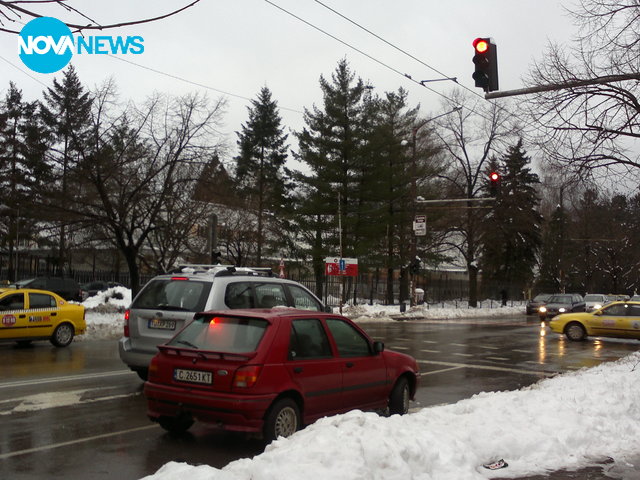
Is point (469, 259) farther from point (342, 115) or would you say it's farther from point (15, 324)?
point (15, 324)

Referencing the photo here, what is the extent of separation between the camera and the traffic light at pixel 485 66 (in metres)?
11.0

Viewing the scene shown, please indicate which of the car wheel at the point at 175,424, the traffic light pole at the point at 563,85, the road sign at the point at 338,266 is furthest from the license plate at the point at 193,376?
the road sign at the point at 338,266

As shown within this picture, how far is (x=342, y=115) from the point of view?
44.3 m

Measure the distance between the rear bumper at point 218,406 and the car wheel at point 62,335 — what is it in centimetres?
1065

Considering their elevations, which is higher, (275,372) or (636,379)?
(275,372)

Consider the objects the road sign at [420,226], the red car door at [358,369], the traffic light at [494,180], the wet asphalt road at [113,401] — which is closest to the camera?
the wet asphalt road at [113,401]

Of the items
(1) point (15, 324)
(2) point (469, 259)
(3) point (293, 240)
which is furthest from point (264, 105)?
(1) point (15, 324)

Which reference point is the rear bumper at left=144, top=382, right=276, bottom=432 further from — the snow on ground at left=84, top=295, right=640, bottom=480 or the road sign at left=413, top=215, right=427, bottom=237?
the road sign at left=413, top=215, right=427, bottom=237

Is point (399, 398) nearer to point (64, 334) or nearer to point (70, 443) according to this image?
point (70, 443)

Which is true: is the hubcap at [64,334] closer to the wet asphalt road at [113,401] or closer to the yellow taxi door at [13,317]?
the wet asphalt road at [113,401]

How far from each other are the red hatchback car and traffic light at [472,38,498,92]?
18.2ft

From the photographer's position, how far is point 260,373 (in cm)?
629

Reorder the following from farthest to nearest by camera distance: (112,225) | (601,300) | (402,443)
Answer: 1. (601,300)
2. (112,225)
3. (402,443)

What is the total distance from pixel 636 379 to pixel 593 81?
5.97m
